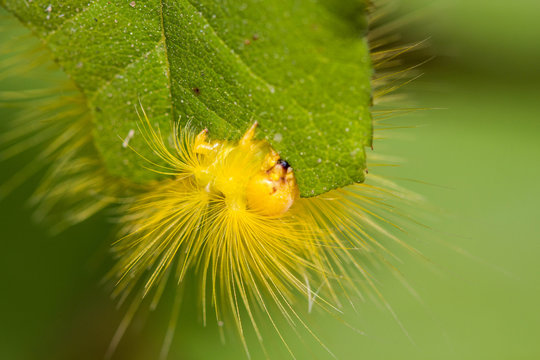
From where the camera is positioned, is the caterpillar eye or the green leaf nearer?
the green leaf

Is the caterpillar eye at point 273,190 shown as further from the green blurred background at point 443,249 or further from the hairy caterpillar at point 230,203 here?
the green blurred background at point 443,249

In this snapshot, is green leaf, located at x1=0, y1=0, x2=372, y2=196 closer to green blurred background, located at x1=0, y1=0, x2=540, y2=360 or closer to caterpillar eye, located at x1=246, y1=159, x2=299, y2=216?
caterpillar eye, located at x1=246, y1=159, x2=299, y2=216

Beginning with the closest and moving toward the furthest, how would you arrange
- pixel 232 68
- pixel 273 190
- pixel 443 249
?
1. pixel 232 68
2. pixel 273 190
3. pixel 443 249

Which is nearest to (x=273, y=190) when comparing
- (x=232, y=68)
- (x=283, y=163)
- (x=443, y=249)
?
(x=283, y=163)

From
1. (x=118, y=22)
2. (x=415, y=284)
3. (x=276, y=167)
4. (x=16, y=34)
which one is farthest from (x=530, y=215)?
(x=16, y=34)

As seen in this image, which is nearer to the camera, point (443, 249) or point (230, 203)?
point (230, 203)

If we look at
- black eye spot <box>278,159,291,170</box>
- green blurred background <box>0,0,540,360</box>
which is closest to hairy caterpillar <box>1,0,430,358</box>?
black eye spot <box>278,159,291,170</box>

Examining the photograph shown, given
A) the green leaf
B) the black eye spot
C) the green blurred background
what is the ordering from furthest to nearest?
the green blurred background, the black eye spot, the green leaf

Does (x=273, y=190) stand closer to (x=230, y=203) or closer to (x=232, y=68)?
(x=230, y=203)
